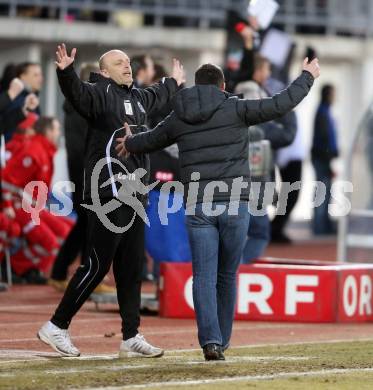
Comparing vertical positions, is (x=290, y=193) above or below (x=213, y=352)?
above

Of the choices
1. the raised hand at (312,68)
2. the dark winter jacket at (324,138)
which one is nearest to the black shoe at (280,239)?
the dark winter jacket at (324,138)

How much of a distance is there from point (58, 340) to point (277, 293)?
131 inches

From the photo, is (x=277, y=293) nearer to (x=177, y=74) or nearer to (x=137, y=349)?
(x=177, y=74)

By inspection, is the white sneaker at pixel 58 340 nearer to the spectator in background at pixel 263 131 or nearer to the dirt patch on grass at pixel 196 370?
the dirt patch on grass at pixel 196 370

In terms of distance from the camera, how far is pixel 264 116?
10.6m

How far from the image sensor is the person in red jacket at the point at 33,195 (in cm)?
1619

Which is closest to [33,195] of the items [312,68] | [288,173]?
[312,68]

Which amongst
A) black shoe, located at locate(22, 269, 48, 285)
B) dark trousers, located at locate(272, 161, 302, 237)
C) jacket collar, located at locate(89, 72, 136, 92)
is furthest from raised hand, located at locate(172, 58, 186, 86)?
dark trousers, located at locate(272, 161, 302, 237)

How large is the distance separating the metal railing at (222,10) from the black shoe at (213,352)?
1558 centimetres

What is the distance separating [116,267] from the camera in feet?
36.4

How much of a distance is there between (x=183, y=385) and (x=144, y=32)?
17.7 meters

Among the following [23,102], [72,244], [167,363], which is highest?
[23,102]

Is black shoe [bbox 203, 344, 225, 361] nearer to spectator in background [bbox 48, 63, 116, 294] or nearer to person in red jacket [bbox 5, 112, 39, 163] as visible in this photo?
spectator in background [bbox 48, 63, 116, 294]

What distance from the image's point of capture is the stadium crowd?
14.8 m
